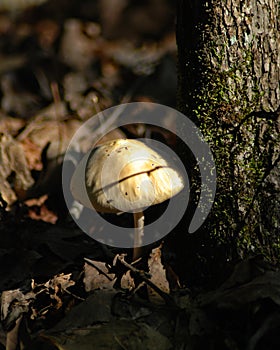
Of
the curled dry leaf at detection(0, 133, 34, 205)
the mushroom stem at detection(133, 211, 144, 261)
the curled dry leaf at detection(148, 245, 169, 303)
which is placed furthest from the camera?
the curled dry leaf at detection(0, 133, 34, 205)

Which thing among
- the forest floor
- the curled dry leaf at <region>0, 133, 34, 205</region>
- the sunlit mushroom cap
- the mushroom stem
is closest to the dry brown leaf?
the forest floor

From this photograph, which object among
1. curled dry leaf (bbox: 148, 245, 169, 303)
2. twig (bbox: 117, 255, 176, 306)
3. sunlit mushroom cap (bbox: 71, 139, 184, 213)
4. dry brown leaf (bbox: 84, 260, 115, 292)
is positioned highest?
sunlit mushroom cap (bbox: 71, 139, 184, 213)

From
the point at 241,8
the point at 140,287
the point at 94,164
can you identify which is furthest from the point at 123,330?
the point at 241,8

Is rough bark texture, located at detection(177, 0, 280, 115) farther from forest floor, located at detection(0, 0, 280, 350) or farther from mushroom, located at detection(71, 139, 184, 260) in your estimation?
forest floor, located at detection(0, 0, 280, 350)

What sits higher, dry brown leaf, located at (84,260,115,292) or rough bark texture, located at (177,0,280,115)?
rough bark texture, located at (177,0,280,115)

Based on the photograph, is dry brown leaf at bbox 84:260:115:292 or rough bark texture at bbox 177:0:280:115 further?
dry brown leaf at bbox 84:260:115:292

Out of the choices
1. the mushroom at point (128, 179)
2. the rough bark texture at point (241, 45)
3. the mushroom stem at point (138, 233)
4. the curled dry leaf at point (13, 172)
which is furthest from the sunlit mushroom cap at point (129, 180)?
the curled dry leaf at point (13, 172)

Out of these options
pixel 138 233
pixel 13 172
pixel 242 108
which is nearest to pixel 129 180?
pixel 138 233
